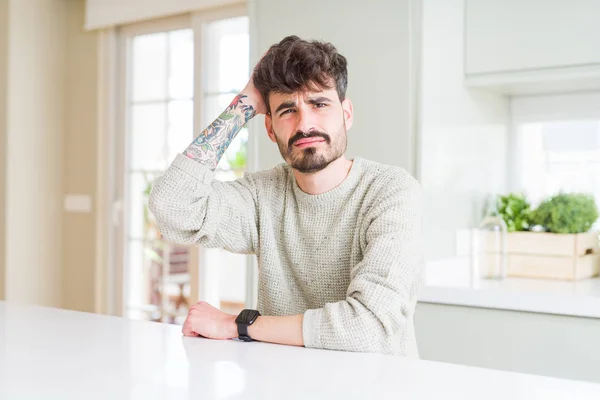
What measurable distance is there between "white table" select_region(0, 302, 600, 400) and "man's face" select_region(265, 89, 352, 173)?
0.47 metres

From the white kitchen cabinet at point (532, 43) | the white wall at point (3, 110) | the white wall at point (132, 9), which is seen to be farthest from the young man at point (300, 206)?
the white wall at point (3, 110)

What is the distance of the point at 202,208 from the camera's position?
167 cm

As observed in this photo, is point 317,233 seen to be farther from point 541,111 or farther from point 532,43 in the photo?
point 541,111

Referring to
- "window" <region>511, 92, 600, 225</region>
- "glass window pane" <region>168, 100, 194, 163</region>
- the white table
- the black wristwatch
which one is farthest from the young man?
"glass window pane" <region>168, 100, 194, 163</region>

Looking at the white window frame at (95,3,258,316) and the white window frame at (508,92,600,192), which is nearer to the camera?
the white window frame at (508,92,600,192)

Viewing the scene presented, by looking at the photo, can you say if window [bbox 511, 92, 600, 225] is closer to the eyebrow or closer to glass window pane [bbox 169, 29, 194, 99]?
the eyebrow

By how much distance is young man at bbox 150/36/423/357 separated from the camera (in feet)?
4.76

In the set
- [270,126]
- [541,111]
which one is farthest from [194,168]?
[541,111]

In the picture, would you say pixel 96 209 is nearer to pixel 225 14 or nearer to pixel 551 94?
pixel 225 14

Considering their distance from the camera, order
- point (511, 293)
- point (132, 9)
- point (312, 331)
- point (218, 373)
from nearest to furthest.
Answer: point (218, 373)
point (312, 331)
point (511, 293)
point (132, 9)

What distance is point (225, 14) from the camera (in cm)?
354

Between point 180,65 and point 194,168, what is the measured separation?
242cm

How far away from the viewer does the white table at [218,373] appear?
958 mm

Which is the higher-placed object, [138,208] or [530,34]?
[530,34]
